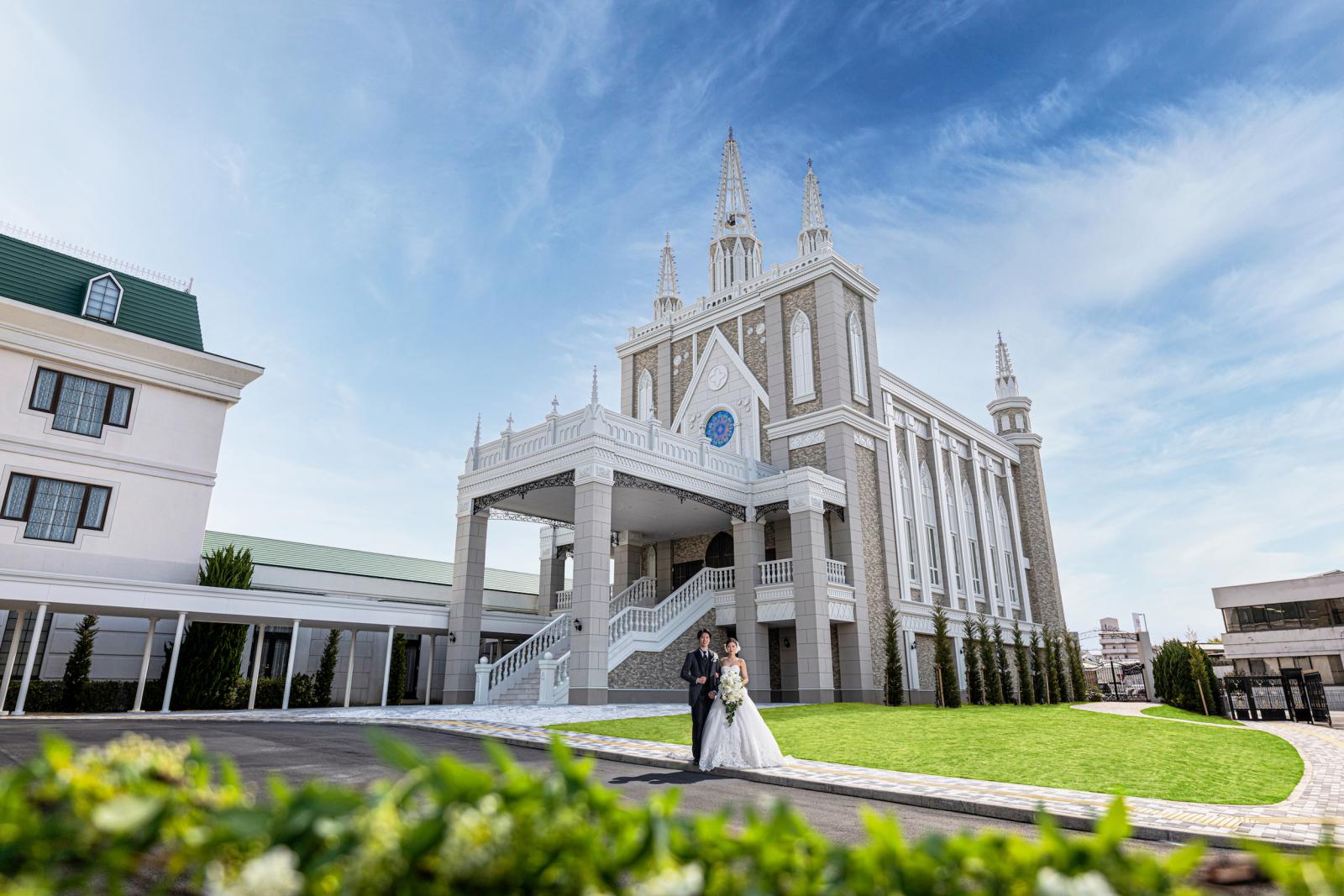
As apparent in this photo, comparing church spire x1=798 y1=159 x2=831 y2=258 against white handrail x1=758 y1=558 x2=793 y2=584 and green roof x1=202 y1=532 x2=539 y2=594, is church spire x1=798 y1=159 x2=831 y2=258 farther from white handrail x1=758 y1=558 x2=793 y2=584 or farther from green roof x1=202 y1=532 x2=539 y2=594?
green roof x1=202 y1=532 x2=539 y2=594

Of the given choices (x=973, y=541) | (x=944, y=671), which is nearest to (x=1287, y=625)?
(x=973, y=541)

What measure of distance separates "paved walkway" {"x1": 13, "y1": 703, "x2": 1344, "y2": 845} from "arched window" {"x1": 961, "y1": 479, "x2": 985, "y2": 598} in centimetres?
1866

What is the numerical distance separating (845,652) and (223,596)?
59.6 feet

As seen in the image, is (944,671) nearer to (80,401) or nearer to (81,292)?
(80,401)

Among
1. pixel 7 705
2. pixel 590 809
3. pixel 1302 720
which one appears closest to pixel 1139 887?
pixel 590 809

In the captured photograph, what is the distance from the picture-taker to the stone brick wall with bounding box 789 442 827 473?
1054 inches

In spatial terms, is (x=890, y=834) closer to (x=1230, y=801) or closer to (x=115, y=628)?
(x=1230, y=801)

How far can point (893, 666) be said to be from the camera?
982 inches

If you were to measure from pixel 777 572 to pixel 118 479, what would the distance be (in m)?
20.3

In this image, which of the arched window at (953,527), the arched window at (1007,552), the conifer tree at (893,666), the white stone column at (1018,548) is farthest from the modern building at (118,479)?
the white stone column at (1018,548)

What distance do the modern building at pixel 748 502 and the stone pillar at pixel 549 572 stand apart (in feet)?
0.30

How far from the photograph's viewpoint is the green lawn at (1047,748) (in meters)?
8.98

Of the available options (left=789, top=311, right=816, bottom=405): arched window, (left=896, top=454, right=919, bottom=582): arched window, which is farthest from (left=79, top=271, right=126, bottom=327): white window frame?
(left=896, top=454, right=919, bottom=582): arched window

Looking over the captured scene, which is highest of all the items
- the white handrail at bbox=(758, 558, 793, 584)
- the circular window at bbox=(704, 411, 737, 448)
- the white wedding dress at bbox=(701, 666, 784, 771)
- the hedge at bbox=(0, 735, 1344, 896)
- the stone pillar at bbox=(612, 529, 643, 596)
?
the circular window at bbox=(704, 411, 737, 448)
